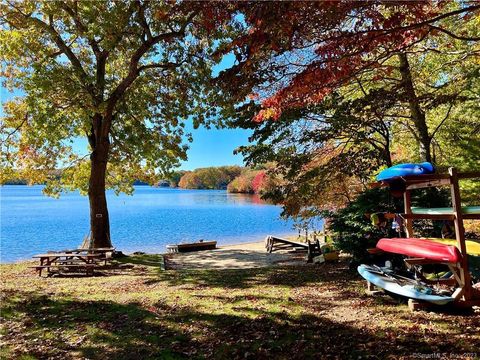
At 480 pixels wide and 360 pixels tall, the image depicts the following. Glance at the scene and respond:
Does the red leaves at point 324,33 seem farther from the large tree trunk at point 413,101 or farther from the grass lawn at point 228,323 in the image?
the large tree trunk at point 413,101

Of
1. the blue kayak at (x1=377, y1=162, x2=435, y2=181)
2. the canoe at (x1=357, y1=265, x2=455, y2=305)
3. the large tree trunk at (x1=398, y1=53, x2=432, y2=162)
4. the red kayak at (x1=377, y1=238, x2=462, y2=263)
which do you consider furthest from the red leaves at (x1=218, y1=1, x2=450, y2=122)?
the large tree trunk at (x1=398, y1=53, x2=432, y2=162)

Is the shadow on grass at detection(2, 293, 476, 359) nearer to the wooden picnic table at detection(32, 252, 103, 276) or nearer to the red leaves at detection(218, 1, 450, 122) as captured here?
the red leaves at detection(218, 1, 450, 122)

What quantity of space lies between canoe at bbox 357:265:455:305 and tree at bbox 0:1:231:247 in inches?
280

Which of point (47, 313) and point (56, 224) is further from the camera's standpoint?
point (56, 224)

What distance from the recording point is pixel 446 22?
8367 millimetres

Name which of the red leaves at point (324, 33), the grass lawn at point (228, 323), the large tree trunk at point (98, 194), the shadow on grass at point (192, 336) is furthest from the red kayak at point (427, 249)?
the large tree trunk at point (98, 194)

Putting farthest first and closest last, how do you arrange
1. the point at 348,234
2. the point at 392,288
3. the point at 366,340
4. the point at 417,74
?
the point at 417,74 < the point at 348,234 < the point at 392,288 < the point at 366,340

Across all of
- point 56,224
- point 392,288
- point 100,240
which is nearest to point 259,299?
point 392,288

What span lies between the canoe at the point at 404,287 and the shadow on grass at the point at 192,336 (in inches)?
29.4

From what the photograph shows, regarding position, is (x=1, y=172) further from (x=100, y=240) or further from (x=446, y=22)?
(x=446, y=22)

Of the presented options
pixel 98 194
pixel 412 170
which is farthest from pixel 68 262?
pixel 412 170

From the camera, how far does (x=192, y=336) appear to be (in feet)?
15.0

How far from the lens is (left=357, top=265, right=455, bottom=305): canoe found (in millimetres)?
4687

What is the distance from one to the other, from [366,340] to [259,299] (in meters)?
2.39
